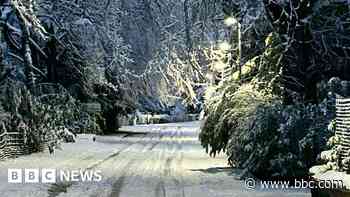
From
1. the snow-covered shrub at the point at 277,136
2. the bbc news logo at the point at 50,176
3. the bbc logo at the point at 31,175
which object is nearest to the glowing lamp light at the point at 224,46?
the snow-covered shrub at the point at 277,136

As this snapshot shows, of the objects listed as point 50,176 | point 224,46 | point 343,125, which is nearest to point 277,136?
point 343,125

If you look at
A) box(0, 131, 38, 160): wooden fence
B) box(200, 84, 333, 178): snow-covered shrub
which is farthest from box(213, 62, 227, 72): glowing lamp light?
box(0, 131, 38, 160): wooden fence

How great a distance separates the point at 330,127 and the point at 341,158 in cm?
109

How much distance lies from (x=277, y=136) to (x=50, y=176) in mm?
4952

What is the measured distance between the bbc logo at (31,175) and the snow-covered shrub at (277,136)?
14.1 feet

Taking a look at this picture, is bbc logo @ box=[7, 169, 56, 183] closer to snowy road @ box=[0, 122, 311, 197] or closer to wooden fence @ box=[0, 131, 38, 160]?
snowy road @ box=[0, 122, 311, 197]

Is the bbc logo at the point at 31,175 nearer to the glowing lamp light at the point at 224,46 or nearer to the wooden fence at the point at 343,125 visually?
the wooden fence at the point at 343,125

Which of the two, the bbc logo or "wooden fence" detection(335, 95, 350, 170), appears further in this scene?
the bbc logo

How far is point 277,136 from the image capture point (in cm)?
1456

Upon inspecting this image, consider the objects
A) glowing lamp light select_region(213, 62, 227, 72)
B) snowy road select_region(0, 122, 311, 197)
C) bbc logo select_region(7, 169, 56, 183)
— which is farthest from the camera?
glowing lamp light select_region(213, 62, 227, 72)

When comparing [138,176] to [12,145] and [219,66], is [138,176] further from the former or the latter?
[219,66]

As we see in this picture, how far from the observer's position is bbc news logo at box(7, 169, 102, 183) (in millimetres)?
14305

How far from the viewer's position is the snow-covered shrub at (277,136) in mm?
13750

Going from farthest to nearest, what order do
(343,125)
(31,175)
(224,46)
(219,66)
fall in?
(219,66)
(224,46)
(31,175)
(343,125)
